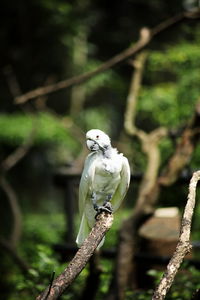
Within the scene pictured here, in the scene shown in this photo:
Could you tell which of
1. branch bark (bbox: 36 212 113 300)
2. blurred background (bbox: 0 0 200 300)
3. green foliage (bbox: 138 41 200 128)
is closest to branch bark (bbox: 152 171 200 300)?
branch bark (bbox: 36 212 113 300)

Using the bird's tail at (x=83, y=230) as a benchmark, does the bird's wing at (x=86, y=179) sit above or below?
above

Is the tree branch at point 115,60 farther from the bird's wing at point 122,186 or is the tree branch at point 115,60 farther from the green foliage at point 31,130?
the green foliage at point 31,130

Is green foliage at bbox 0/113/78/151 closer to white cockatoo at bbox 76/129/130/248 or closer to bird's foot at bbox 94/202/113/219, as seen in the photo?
white cockatoo at bbox 76/129/130/248

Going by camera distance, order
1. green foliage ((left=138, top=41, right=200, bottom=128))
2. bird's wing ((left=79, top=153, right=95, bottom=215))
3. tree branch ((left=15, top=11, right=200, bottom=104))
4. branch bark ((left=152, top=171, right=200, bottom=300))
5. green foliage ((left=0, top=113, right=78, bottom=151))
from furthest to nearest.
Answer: green foliage ((left=0, top=113, right=78, bottom=151))
green foliage ((left=138, top=41, right=200, bottom=128))
tree branch ((left=15, top=11, right=200, bottom=104))
bird's wing ((left=79, top=153, right=95, bottom=215))
branch bark ((left=152, top=171, right=200, bottom=300))

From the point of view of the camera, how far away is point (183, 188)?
4098mm

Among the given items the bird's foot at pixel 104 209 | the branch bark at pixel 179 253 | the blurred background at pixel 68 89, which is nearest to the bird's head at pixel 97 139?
the bird's foot at pixel 104 209

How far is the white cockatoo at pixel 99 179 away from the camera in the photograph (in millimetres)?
2049

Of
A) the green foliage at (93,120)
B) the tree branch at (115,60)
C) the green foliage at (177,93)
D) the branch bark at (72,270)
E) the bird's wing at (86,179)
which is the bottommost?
the branch bark at (72,270)

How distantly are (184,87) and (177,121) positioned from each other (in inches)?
14.5

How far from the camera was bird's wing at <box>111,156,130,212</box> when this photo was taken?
2167mm

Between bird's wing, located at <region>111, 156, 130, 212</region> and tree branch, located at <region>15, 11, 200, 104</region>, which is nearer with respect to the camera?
bird's wing, located at <region>111, 156, 130, 212</region>

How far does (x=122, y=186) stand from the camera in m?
2.25

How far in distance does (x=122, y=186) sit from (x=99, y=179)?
0.16 metres

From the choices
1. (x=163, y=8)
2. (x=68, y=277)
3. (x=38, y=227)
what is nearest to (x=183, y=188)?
(x=38, y=227)
